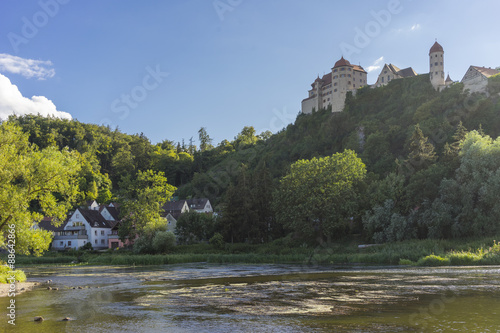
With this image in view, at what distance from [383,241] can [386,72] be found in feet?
273

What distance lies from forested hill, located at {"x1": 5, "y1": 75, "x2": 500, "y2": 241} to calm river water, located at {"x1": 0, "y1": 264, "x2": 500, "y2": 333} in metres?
17.7

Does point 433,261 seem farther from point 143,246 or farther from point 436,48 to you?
point 436,48

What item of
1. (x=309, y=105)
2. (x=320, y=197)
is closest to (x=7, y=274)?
(x=320, y=197)

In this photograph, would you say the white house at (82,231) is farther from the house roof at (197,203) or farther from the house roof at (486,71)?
the house roof at (486,71)

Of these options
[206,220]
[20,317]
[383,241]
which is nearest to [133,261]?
[206,220]

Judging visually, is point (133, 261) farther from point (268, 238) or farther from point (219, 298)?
point (219, 298)

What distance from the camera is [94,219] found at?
94.8 metres

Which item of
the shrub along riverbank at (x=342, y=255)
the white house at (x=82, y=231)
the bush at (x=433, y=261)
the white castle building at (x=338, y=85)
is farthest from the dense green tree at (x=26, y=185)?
the white castle building at (x=338, y=85)

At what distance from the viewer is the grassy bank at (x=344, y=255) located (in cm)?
3812

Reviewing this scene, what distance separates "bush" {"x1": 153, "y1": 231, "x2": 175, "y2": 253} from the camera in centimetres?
6319

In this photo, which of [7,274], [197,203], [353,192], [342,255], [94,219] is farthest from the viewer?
[197,203]

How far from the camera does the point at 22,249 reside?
27.9 m

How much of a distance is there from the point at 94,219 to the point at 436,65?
3753 inches

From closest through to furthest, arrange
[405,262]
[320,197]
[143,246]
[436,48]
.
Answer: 1. [405,262]
2. [320,197]
3. [143,246]
4. [436,48]
